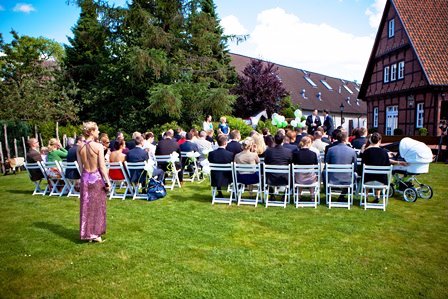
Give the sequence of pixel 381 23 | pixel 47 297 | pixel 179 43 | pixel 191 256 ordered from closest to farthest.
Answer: pixel 47 297, pixel 191 256, pixel 179 43, pixel 381 23

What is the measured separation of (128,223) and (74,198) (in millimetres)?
3190

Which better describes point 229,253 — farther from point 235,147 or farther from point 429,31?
point 429,31

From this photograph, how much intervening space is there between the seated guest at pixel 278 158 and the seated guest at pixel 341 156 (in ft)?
3.16

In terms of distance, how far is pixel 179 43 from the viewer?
22.1 m

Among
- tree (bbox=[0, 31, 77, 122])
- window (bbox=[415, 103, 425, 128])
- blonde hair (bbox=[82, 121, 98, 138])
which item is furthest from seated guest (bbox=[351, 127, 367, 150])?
tree (bbox=[0, 31, 77, 122])

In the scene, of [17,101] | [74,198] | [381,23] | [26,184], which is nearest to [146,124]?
[17,101]

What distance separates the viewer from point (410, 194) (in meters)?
7.95

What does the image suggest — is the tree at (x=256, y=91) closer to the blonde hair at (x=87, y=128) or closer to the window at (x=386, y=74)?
the window at (x=386, y=74)

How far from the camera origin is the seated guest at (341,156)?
7375mm

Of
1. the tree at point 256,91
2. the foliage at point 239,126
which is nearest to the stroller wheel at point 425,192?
the foliage at point 239,126

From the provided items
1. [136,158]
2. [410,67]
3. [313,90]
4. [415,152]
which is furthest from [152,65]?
[313,90]

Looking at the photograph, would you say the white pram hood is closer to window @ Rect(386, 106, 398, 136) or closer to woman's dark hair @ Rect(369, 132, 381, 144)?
woman's dark hair @ Rect(369, 132, 381, 144)

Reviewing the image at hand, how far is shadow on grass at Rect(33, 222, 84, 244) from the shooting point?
19.2ft

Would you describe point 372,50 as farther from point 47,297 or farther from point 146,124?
point 47,297
